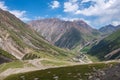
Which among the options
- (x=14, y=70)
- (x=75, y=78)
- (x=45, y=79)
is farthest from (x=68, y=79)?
(x=14, y=70)

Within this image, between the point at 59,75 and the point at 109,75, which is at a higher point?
the point at 109,75

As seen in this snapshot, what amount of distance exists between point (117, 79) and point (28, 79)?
49629mm

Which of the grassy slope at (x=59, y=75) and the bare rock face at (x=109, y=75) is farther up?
the bare rock face at (x=109, y=75)

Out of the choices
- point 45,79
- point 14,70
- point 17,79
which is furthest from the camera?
point 14,70

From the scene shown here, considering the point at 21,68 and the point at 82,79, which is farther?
the point at 21,68

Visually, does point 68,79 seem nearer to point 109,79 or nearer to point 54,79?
point 54,79

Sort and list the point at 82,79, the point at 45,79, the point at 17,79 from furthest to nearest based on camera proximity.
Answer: the point at 17,79
the point at 45,79
the point at 82,79

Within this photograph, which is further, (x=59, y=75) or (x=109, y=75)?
(x=59, y=75)

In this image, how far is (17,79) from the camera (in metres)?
131

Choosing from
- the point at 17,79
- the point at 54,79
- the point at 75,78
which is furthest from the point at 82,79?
the point at 17,79

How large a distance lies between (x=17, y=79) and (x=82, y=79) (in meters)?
35.5

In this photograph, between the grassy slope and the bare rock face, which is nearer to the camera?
the bare rock face

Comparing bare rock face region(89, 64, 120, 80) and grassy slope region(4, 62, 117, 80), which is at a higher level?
bare rock face region(89, 64, 120, 80)

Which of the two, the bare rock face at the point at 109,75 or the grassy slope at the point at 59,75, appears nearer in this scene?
the bare rock face at the point at 109,75
